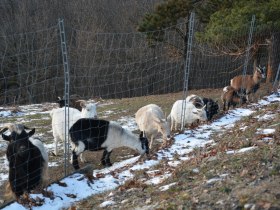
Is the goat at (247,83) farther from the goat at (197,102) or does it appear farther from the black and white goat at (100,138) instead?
the black and white goat at (100,138)

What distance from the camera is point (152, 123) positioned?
10.4 meters

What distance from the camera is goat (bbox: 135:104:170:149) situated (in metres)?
10.1

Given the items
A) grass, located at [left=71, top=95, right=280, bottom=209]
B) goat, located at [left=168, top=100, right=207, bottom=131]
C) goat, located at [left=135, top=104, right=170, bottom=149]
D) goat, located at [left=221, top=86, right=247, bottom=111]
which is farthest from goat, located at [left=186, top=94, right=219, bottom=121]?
grass, located at [left=71, top=95, right=280, bottom=209]

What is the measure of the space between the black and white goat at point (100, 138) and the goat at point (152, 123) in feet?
3.28

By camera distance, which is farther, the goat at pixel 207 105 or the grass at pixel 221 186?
the goat at pixel 207 105

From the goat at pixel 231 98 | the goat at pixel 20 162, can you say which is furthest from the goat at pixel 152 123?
the goat at pixel 231 98

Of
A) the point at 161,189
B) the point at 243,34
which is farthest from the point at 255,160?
the point at 243,34

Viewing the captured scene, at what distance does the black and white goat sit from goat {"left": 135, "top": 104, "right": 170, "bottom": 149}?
100 cm

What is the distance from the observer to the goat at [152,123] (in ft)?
33.2

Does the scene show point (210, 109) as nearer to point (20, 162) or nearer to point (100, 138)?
point (100, 138)

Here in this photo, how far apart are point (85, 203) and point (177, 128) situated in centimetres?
665

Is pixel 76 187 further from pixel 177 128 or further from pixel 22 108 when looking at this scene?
pixel 22 108

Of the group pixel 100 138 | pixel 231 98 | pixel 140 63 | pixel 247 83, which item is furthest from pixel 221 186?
pixel 140 63

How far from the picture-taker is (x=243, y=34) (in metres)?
18.1
